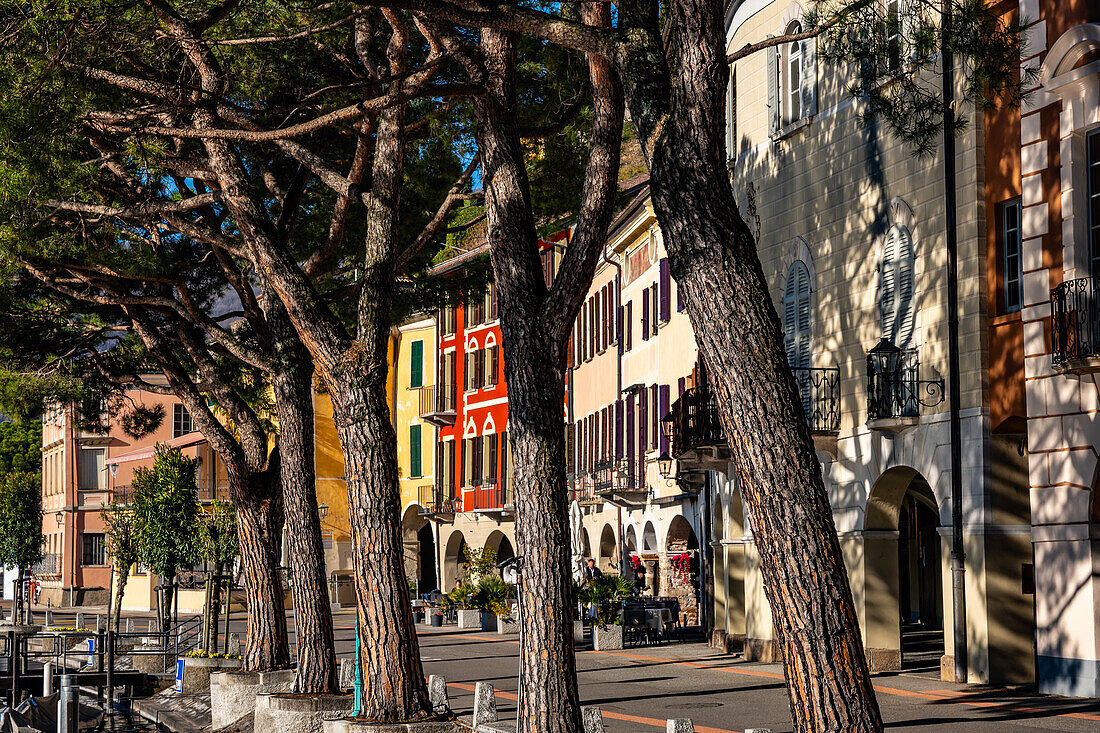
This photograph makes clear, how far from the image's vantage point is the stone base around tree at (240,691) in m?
18.3

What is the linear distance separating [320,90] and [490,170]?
3.08 meters

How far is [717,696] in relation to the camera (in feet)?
64.2

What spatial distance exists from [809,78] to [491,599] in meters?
17.5

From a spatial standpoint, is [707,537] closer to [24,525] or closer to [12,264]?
[12,264]

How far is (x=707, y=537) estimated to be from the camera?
29516 millimetres

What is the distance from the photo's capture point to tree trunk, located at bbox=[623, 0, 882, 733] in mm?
7309

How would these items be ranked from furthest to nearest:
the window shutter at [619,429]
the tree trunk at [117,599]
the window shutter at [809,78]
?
the window shutter at [619,429] < the tree trunk at [117,599] < the window shutter at [809,78]

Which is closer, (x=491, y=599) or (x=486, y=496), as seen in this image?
(x=491, y=599)

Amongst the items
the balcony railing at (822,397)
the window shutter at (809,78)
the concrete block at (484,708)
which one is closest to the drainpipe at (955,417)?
the balcony railing at (822,397)

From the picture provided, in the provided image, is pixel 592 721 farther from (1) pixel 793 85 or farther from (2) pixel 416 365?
(2) pixel 416 365

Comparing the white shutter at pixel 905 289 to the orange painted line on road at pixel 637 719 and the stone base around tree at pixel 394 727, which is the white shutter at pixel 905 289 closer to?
the orange painted line on road at pixel 637 719

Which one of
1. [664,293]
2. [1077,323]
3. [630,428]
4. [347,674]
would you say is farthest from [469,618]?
[1077,323]

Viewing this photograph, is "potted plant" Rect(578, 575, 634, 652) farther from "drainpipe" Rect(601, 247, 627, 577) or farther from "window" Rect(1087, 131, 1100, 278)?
"window" Rect(1087, 131, 1100, 278)

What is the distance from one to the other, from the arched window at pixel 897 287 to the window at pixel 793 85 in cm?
387
